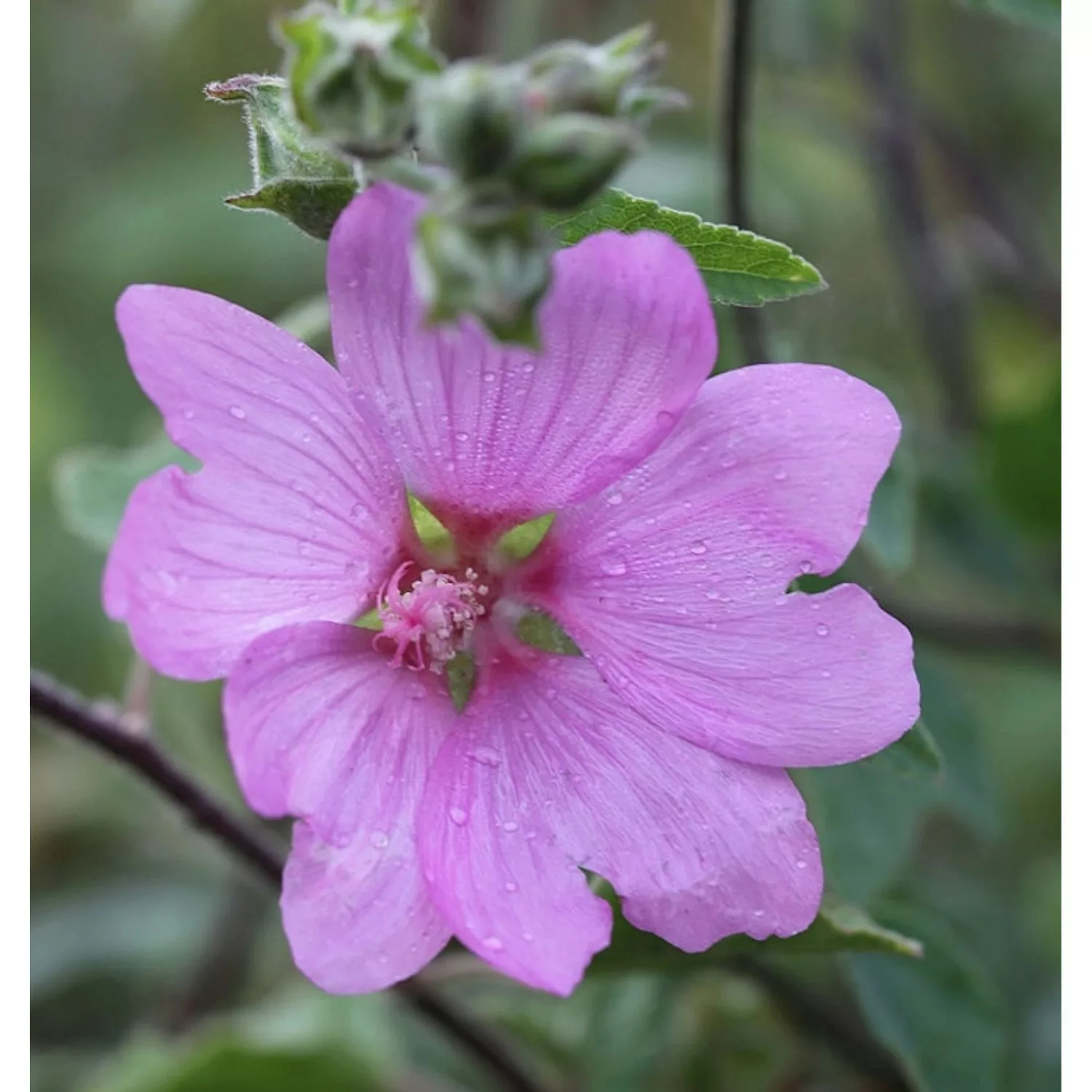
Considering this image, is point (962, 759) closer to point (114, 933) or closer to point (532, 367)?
point (532, 367)

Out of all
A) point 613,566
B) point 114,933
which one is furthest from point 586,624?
point 114,933

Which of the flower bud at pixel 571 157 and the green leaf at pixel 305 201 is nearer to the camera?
the flower bud at pixel 571 157

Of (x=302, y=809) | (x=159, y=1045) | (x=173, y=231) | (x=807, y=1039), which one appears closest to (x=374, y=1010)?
(x=159, y=1045)

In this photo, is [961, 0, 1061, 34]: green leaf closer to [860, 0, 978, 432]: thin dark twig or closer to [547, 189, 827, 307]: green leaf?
[547, 189, 827, 307]: green leaf

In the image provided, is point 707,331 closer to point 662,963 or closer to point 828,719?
point 828,719

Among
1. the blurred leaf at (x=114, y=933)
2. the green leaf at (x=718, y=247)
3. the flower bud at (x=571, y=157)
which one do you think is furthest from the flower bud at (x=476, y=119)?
the blurred leaf at (x=114, y=933)

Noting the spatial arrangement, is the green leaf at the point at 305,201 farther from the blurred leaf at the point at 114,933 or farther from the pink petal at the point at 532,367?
the blurred leaf at the point at 114,933
